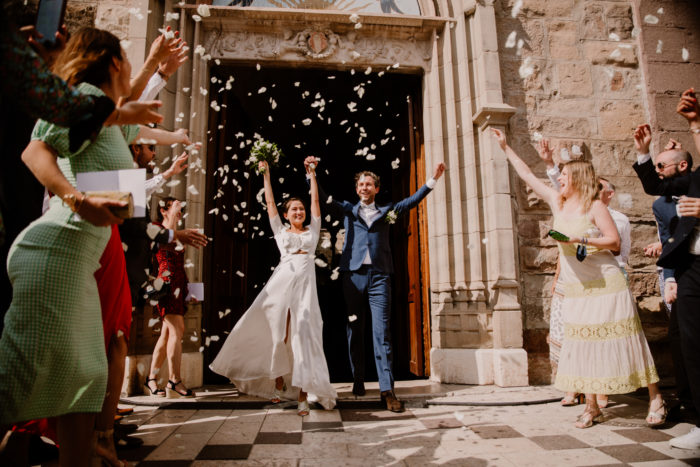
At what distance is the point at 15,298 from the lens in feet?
4.32

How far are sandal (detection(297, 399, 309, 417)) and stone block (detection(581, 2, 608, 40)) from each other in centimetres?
547

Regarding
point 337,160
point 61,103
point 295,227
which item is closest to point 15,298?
point 61,103

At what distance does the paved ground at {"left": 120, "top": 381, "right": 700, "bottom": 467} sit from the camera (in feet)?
7.46

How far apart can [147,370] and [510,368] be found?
377 cm

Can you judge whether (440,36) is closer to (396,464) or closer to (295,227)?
(295,227)

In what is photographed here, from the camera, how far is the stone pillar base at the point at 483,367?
440 cm

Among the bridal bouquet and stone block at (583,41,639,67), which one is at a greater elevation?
stone block at (583,41,639,67)

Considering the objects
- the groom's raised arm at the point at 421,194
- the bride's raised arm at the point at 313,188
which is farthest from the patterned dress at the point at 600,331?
the bride's raised arm at the point at 313,188

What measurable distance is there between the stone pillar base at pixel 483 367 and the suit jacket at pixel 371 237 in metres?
1.45

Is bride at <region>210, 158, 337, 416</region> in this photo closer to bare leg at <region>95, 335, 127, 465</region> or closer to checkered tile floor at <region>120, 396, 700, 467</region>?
checkered tile floor at <region>120, 396, 700, 467</region>

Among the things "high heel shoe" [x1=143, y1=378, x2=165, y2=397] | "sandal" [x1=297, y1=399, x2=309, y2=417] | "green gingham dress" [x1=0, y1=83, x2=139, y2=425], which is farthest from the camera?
"high heel shoe" [x1=143, y1=378, x2=165, y2=397]

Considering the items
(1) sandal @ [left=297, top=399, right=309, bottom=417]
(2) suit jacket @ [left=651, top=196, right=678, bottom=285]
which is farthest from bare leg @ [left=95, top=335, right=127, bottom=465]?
(2) suit jacket @ [left=651, top=196, right=678, bottom=285]

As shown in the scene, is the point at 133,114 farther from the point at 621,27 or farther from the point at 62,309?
the point at 621,27

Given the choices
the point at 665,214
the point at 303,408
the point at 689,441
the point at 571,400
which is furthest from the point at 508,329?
Result: the point at 303,408
